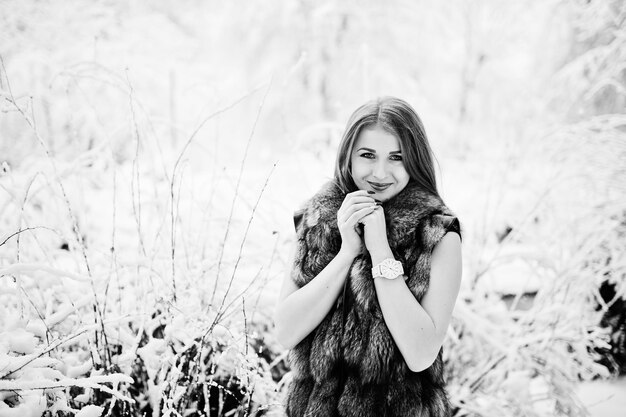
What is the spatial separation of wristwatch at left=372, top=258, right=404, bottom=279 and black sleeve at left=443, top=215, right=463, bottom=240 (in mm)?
162

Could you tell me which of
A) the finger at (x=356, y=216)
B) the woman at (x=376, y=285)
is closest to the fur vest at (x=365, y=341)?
the woman at (x=376, y=285)

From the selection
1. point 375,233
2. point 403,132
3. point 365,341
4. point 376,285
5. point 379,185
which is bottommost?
point 365,341

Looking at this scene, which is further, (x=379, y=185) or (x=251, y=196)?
(x=251, y=196)

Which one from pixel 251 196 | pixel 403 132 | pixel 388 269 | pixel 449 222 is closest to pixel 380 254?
pixel 388 269

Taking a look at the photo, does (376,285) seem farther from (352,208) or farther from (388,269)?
(352,208)

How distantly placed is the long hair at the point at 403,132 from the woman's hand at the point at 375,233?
180 millimetres

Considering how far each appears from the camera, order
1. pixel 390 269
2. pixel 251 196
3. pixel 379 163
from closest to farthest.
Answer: pixel 390 269 → pixel 379 163 → pixel 251 196

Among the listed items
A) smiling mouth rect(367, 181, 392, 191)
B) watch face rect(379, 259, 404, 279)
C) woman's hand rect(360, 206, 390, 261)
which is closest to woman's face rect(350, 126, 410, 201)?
smiling mouth rect(367, 181, 392, 191)

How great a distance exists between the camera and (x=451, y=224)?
1.03m

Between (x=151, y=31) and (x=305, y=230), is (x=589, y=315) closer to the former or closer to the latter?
(x=305, y=230)

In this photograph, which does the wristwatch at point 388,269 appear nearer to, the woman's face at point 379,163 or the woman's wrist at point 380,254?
the woman's wrist at point 380,254

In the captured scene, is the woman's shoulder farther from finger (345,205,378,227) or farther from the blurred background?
the blurred background

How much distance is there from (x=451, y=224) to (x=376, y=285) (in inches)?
9.9

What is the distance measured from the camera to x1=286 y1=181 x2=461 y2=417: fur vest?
39.0 inches
